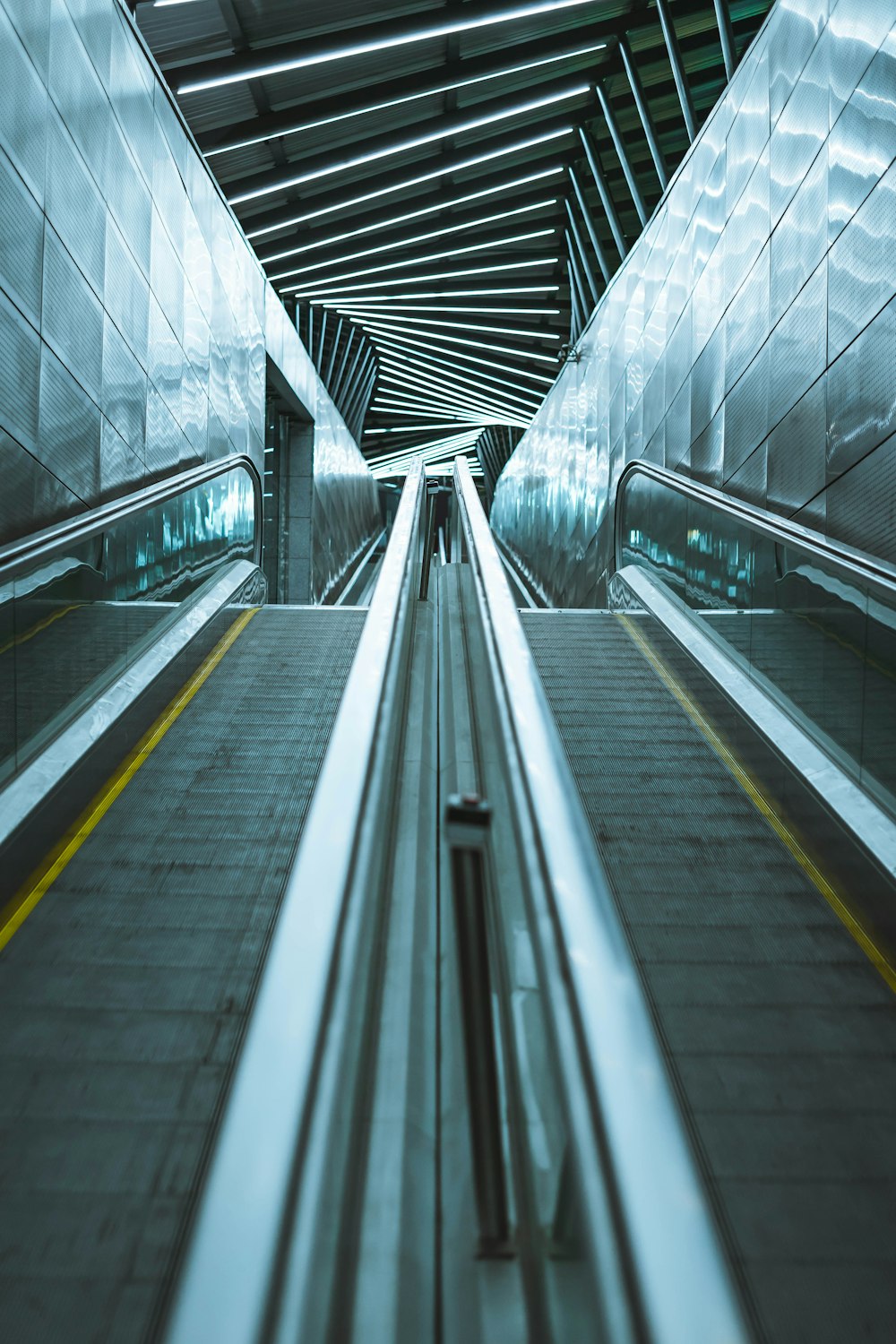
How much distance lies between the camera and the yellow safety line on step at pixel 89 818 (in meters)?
3.22

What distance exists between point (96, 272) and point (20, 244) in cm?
125

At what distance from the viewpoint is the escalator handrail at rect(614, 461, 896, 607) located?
3732mm

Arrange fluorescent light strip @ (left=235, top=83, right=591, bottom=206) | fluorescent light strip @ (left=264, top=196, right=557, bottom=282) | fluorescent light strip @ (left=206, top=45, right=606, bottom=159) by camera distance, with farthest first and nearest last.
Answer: fluorescent light strip @ (left=264, top=196, right=557, bottom=282)
fluorescent light strip @ (left=235, top=83, right=591, bottom=206)
fluorescent light strip @ (left=206, top=45, right=606, bottom=159)

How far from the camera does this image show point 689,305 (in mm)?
8227

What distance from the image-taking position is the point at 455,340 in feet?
70.7

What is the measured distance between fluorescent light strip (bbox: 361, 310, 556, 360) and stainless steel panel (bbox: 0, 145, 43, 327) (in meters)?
15.9

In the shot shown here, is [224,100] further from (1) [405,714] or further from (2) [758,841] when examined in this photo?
(2) [758,841]

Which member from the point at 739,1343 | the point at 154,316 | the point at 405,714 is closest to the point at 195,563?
the point at 154,316

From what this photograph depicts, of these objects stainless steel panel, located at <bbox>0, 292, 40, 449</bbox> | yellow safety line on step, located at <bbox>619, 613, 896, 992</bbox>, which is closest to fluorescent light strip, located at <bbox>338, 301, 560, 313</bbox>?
stainless steel panel, located at <bbox>0, 292, 40, 449</bbox>

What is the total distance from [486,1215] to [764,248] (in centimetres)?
622

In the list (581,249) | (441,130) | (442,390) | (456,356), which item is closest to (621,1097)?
(441,130)

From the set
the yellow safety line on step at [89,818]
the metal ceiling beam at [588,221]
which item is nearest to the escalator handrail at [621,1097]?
the yellow safety line on step at [89,818]

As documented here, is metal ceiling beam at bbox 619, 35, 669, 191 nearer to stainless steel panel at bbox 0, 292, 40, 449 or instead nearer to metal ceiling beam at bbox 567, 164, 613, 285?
metal ceiling beam at bbox 567, 164, 613, 285

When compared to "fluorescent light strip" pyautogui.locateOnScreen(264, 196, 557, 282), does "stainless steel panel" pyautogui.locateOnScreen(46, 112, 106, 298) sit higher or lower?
lower
